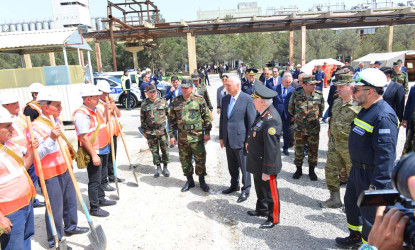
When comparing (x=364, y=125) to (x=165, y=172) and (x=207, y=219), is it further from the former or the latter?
(x=165, y=172)

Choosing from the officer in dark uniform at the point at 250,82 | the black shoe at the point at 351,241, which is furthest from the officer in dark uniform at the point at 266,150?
the officer in dark uniform at the point at 250,82

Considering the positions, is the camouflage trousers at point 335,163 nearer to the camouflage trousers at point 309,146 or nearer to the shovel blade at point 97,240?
the camouflage trousers at point 309,146

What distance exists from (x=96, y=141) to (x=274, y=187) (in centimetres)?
250

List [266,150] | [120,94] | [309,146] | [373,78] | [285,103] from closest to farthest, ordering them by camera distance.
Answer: [373,78] < [266,150] < [309,146] < [285,103] < [120,94]

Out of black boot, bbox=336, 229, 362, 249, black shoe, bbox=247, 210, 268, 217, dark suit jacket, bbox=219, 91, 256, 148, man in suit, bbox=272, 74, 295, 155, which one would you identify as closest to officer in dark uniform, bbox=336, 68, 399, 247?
black boot, bbox=336, 229, 362, 249

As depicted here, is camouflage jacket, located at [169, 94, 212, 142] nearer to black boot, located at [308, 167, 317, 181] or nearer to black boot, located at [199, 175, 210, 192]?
black boot, located at [199, 175, 210, 192]

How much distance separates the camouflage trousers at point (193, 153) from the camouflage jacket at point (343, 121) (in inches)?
80.2

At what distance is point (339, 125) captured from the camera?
12.7ft

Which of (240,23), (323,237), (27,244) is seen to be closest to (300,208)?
(323,237)

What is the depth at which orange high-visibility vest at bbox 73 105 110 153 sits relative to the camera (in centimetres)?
392

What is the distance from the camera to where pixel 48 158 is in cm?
327

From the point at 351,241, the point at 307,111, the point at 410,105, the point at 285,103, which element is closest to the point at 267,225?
the point at 351,241

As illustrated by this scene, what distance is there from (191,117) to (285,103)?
118 inches

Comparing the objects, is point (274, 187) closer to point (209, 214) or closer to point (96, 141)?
point (209, 214)
